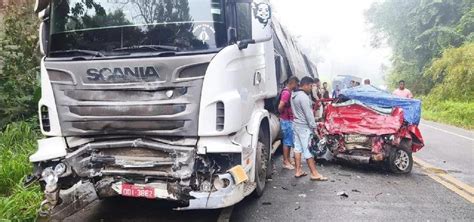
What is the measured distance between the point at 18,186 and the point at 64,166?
3.45 feet

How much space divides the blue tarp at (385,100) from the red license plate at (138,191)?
456cm

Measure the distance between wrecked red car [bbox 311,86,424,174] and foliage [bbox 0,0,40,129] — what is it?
16.6 ft

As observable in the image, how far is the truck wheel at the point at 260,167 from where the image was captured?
5152mm

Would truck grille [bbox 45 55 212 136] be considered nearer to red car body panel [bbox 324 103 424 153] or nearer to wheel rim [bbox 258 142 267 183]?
wheel rim [bbox 258 142 267 183]

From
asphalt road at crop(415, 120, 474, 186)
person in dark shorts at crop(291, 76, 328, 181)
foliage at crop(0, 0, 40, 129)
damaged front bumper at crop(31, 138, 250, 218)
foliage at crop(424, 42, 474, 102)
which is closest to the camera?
damaged front bumper at crop(31, 138, 250, 218)

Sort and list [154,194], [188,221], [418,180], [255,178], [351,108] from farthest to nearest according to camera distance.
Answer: [351,108] → [418,180] → [255,178] → [188,221] → [154,194]

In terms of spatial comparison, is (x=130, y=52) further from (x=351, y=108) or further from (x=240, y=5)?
(x=351, y=108)

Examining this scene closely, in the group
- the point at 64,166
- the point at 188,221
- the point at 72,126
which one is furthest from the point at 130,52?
the point at 188,221

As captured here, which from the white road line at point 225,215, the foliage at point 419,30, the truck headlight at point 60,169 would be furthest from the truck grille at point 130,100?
the foliage at point 419,30

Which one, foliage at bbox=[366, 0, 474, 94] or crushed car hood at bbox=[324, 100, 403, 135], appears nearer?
crushed car hood at bbox=[324, 100, 403, 135]

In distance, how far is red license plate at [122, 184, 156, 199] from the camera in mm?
4031

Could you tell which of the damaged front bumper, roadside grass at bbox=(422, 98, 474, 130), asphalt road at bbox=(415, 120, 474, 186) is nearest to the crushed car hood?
asphalt road at bbox=(415, 120, 474, 186)

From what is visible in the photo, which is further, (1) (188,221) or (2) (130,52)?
(1) (188,221)

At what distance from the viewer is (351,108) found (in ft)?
24.3
